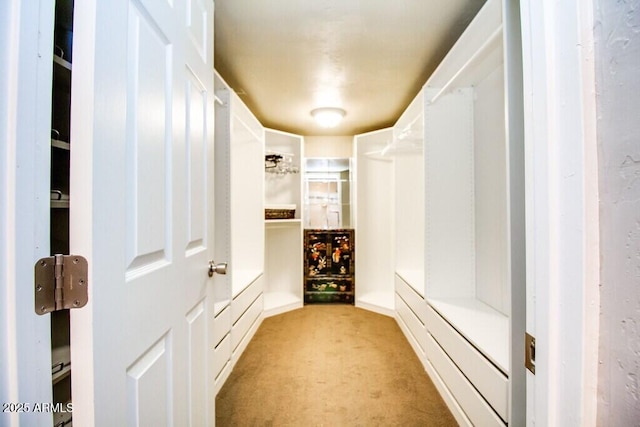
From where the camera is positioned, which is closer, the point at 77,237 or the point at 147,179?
the point at 77,237

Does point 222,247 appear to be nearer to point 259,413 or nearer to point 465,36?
point 259,413

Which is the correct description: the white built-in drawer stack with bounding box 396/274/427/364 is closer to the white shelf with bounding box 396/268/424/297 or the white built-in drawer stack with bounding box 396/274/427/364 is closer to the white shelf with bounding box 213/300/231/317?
the white shelf with bounding box 396/268/424/297

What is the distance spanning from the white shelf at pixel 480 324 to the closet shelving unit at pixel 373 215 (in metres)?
1.63

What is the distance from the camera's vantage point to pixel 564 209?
Answer: 495mm

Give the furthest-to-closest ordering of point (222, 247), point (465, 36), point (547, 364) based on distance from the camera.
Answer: point (222, 247), point (465, 36), point (547, 364)

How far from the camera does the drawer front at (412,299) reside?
2195 mm

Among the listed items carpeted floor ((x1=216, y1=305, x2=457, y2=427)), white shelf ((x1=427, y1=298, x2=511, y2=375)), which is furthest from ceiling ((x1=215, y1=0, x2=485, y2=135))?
carpeted floor ((x1=216, y1=305, x2=457, y2=427))

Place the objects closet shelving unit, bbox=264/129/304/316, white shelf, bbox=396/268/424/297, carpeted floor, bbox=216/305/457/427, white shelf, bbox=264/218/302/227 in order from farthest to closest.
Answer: closet shelving unit, bbox=264/129/304/316 < white shelf, bbox=264/218/302/227 < white shelf, bbox=396/268/424/297 < carpeted floor, bbox=216/305/457/427

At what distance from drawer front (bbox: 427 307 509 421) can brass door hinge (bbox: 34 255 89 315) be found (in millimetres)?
1451

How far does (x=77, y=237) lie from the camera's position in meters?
0.51

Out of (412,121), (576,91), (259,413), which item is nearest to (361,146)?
(412,121)

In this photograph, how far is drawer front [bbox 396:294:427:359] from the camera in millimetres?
2223

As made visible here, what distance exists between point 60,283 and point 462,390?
1.83 meters

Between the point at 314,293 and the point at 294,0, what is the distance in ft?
10.1
